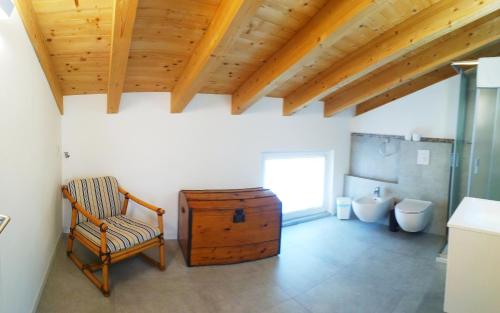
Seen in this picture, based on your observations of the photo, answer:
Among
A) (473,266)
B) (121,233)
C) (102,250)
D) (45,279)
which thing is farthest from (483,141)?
(45,279)

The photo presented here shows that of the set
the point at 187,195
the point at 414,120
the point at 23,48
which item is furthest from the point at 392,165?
the point at 23,48

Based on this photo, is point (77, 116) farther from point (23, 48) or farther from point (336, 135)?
point (336, 135)

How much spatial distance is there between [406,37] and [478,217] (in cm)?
149

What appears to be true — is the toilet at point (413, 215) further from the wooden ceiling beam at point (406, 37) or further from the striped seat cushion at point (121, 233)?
the striped seat cushion at point (121, 233)

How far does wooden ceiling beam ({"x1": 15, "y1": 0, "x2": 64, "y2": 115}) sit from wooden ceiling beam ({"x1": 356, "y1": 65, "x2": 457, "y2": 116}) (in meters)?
3.90

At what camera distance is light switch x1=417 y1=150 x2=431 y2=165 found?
4391mm

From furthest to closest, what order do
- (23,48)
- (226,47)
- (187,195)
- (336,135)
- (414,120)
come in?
(336,135) < (414,120) < (187,195) < (226,47) < (23,48)

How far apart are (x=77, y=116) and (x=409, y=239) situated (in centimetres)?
400

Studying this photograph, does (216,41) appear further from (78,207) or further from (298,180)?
(298,180)

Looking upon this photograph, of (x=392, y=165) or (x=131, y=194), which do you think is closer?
(x=131, y=194)

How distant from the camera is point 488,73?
306 centimetres

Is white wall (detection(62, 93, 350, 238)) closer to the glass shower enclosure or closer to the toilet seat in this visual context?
the toilet seat

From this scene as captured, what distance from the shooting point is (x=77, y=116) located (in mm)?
3330

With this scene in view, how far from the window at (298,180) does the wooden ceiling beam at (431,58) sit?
36.9 inches
